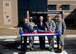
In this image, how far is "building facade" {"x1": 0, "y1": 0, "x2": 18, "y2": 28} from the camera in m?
36.3

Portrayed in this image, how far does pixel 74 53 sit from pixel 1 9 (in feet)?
76.1

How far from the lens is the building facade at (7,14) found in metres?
36.3

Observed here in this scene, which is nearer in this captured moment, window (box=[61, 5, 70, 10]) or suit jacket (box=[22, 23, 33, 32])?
suit jacket (box=[22, 23, 33, 32])

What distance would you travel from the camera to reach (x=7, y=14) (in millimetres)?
36406

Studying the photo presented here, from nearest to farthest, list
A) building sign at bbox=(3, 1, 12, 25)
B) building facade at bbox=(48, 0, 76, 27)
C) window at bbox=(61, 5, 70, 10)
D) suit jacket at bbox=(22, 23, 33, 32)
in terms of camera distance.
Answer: suit jacket at bbox=(22, 23, 33, 32) < building sign at bbox=(3, 1, 12, 25) < building facade at bbox=(48, 0, 76, 27) < window at bbox=(61, 5, 70, 10)

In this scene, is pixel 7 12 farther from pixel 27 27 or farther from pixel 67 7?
pixel 27 27

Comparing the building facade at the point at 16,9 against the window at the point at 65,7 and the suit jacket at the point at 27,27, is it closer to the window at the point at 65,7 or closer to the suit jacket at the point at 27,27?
the window at the point at 65,7

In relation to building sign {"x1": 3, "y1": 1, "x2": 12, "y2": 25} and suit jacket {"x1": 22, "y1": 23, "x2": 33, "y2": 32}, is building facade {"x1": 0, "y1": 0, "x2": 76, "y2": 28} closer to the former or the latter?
building sign {"x1": 3, "y1": 1, "x2": 12, "y2": 25}

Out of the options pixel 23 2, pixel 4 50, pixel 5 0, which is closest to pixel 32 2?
pixel 23 2

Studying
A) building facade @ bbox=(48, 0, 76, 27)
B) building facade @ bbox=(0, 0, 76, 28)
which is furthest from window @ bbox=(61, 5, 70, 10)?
building facade @ bbox=(0, 0, 76, 28)

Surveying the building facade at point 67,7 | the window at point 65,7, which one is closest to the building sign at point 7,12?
the building facade at point 67,7

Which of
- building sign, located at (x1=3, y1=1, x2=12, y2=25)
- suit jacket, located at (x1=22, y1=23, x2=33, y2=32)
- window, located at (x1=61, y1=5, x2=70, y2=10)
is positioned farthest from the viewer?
window, located at (x1=61, y1=5, x2=70, y2=10)

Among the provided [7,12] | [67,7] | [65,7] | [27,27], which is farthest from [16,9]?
[27,27]

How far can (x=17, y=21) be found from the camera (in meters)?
37.1
